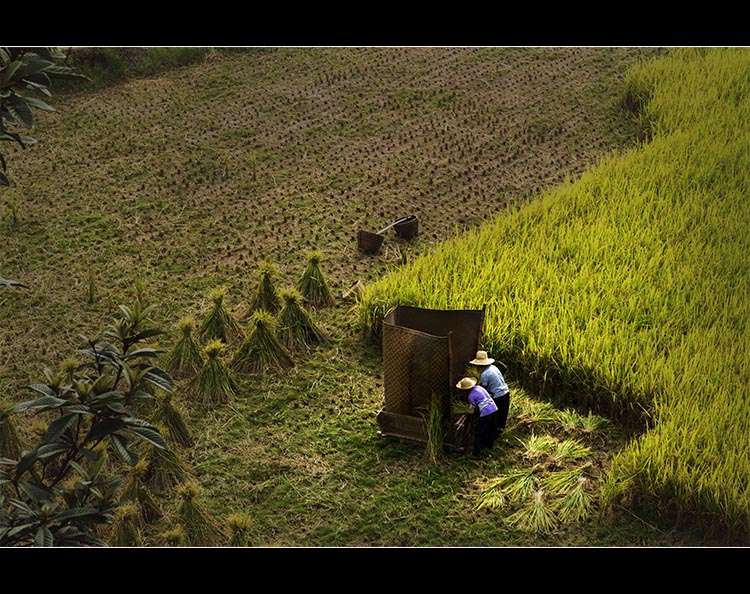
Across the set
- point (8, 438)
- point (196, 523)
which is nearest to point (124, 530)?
point (196, 523)

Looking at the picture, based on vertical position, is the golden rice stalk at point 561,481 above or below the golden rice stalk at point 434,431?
below

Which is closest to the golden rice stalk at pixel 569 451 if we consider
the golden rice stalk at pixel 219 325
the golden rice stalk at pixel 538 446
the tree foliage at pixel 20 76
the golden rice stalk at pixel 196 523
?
the golden rice stalk at pixel 538 446

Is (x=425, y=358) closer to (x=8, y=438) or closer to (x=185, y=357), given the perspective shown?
(x=185, y=357)

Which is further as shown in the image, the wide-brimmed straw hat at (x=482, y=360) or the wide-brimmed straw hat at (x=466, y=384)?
the wide-brimmed straw hat at (x=482, y=360)

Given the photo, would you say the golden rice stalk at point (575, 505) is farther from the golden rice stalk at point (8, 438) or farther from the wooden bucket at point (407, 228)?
the wooden bucket at point (407, 228)

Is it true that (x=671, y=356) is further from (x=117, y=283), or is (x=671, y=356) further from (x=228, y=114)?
(x=228, y=114)

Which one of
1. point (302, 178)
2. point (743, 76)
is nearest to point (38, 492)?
point (302, 178)

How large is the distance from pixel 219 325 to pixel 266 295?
48 centimetres

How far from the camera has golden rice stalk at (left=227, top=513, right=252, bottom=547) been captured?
6.50 meters

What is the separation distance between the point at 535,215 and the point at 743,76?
10.8 feet

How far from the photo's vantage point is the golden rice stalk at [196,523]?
6.68 metres

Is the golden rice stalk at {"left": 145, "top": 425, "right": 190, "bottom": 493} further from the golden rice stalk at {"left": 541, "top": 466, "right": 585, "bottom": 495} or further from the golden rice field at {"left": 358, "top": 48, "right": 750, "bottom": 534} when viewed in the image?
the golden rice stalk at {"left": 541, "top": 466, "right": 585, "bottom": 495}

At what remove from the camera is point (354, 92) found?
1223 cm

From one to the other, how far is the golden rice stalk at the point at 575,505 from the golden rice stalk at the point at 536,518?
66 millimetres
